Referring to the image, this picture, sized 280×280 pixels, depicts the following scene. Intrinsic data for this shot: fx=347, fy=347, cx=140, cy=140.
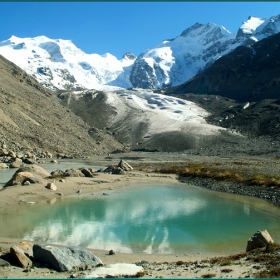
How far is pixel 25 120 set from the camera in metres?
82.7

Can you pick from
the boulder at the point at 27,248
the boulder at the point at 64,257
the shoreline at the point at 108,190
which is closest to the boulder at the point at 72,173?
the shoreline at the point at 108,190

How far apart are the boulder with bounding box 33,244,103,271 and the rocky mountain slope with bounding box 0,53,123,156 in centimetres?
5677

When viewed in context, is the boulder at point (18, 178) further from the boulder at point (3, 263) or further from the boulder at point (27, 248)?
the boulder at point (3, 263)

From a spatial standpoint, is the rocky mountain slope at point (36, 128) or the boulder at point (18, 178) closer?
the boulder at point (18, 178)

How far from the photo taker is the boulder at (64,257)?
1340 centimetres

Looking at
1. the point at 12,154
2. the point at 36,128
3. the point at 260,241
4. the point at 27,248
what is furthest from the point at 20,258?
the point at 36,128

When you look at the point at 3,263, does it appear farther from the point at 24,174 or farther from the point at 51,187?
the point at 24,174

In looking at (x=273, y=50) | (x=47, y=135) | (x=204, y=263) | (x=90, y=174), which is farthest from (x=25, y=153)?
(x=273, y=50)

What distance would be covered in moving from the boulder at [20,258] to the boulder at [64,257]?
1.55 ft

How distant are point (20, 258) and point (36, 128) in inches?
2847

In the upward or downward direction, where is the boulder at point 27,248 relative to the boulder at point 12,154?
downward

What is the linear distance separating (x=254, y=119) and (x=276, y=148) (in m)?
32.9

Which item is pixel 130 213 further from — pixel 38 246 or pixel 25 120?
pixel 25 120

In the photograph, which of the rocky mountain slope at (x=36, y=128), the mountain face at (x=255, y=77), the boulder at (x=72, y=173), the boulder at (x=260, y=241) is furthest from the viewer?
the mountain face at (x=255, y=77)
